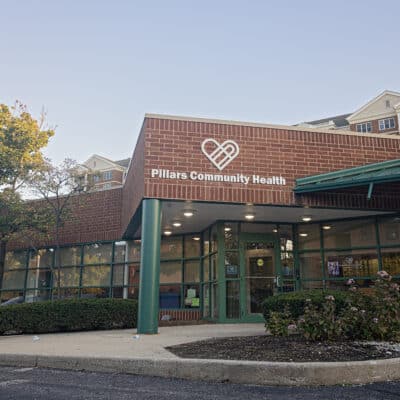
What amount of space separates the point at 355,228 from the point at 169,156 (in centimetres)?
663

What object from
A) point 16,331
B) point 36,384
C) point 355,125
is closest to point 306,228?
point 16,331

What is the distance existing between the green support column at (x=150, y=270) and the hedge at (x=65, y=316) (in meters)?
1.90

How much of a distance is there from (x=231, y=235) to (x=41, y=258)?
9497mm

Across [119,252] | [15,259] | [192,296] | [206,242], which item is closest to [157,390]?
[206,242]

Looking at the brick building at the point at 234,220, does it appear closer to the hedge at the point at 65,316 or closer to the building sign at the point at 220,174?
the building sign at the point at 220,174

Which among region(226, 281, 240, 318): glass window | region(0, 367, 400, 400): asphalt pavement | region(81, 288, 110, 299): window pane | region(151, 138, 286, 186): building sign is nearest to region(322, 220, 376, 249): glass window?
region(226, 281, 240, 318): glass window

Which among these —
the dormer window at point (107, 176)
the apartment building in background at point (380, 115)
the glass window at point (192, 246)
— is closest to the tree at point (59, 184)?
the glass window at point (192, 246)

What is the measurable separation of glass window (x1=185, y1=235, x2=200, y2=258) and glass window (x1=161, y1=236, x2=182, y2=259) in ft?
1.06

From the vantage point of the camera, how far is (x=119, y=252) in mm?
17953

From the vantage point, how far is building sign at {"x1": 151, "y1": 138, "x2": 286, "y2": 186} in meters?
11.7

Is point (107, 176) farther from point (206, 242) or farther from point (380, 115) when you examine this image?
point (206, 242)

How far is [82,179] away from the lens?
697 inches

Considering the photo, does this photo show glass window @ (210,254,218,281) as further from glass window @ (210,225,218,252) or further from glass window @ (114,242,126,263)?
glass window @ (114,242,126,263)

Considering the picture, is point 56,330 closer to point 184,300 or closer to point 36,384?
point 184,300
